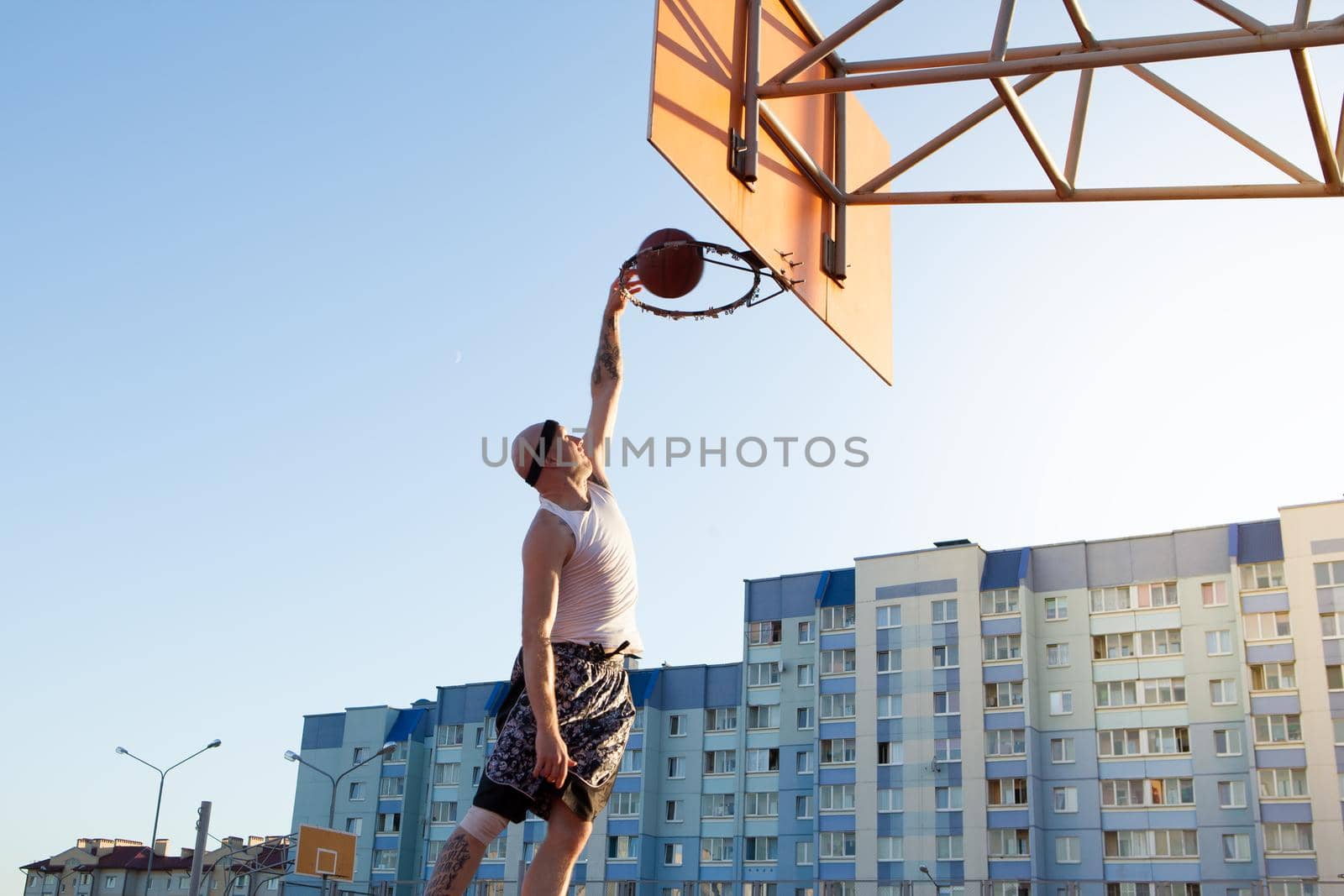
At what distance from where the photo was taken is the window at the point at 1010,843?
48.4m

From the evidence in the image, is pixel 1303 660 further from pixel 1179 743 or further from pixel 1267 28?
pixel 1267 28

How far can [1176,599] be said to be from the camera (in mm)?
49781

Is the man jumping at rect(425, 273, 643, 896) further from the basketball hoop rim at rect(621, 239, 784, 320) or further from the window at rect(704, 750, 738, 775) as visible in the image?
the window at rect(704, 750, 738, 775)

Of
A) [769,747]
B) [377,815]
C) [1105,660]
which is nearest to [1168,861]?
[1105,660]

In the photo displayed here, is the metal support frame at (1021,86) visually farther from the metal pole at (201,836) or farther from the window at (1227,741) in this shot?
Answer: the window at (1227,741)

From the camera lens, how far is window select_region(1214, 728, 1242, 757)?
47.0 m

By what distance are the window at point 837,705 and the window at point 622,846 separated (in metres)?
10.1

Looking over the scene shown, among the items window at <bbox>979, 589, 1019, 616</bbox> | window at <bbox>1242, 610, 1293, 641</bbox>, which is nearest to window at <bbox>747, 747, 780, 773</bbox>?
window at <bbox>979, 589, 1019, 616</bbox>

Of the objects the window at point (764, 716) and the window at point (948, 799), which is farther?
the window at point (764, 716)

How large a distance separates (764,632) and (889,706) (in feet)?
23.5

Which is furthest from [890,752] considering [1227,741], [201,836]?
[201,836]

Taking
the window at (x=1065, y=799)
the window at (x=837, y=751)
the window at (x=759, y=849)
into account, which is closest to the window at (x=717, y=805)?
the window at (x=759, y=849)

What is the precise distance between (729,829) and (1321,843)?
→ 22.7m

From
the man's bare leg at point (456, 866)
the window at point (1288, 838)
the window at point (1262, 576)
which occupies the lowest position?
the man's bare leg at point (456, 866)
